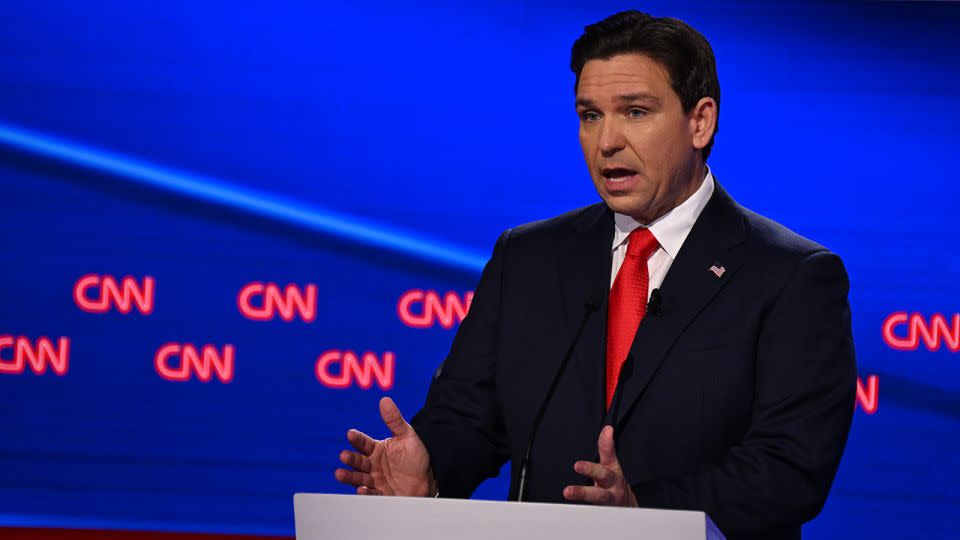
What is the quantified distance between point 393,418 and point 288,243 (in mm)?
1693

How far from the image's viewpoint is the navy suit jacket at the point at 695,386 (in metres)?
1.69

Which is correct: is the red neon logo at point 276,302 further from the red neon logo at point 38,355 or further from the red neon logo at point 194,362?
the red neon logo at point 38,355

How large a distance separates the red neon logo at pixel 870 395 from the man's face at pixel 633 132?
1.55m

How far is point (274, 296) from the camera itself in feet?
10.7

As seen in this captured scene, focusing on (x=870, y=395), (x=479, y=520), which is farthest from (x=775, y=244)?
(x=870, y=395)

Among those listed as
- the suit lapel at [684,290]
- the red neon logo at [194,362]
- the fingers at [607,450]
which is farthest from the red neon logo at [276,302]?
the fingers at [607,450]

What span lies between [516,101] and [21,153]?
1.32m

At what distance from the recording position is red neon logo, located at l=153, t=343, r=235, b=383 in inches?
128

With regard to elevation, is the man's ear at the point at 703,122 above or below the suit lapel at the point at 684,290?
above

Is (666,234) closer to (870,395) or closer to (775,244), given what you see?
(775,244)

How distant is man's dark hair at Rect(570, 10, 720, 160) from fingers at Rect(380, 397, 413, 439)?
0.65m

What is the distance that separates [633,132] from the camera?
73.7 inches

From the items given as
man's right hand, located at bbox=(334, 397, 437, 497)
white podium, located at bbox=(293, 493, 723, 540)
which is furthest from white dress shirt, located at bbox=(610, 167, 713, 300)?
white podium, located at bbox=(293, 493, 723, 540)

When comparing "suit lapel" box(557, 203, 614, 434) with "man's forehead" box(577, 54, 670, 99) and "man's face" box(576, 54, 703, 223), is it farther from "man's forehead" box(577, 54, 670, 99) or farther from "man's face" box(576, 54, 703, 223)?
"man's forehead" box(577, 54, 670, 99)
